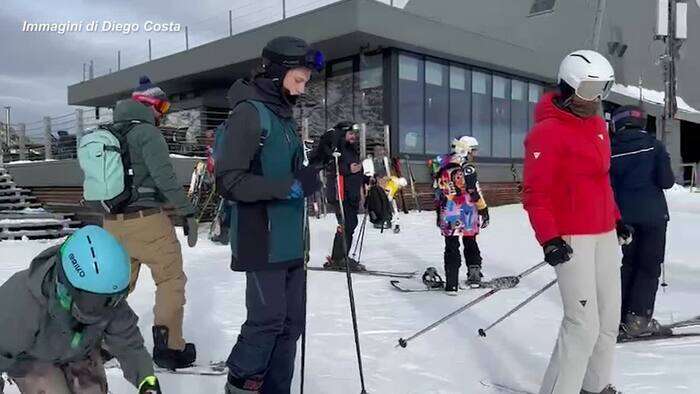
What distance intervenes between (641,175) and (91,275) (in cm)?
443

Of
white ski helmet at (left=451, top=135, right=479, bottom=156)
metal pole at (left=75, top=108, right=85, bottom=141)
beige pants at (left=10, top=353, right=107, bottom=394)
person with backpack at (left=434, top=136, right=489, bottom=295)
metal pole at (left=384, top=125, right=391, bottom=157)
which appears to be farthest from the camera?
metal pole at (left=384, top=125, right=391, bottom=157)

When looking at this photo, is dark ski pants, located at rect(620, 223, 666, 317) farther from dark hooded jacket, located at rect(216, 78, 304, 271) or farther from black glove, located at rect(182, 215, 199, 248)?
black glove, located at rect(182, 215, 199, 248)

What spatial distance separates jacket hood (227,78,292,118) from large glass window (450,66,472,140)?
17.9 metres

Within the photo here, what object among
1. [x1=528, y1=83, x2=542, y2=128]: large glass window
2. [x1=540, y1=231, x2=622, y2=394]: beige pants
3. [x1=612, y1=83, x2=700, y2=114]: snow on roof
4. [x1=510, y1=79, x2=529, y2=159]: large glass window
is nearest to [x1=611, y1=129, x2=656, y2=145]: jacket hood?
[x1=540, y1=231, x2=622, y2=394]: beige pants

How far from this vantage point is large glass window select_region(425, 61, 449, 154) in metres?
19.7

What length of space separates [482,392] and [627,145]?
8.07ft

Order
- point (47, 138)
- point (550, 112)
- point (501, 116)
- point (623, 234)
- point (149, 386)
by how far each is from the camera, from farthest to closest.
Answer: point (501, 116) → point (47, 138) → point (623, 234) → point (550, 112) → point (149, 386)

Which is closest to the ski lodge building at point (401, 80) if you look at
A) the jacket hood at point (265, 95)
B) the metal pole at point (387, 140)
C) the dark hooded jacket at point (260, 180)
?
the metal pole at point (387, 140)

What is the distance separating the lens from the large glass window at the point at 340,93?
19859mm

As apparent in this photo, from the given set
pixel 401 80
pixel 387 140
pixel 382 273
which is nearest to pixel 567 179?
pixel 382 273

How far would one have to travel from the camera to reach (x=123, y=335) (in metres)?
2.43

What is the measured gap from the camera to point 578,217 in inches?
124

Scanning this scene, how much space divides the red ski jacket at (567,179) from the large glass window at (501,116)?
20.0m

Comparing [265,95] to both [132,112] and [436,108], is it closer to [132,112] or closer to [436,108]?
[132,112]
